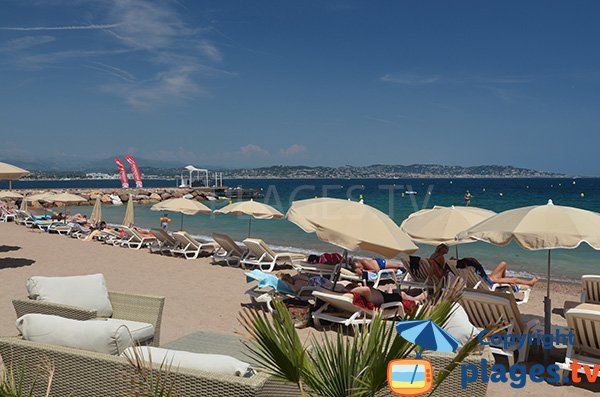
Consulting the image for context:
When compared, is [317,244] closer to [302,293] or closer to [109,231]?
[109,231]

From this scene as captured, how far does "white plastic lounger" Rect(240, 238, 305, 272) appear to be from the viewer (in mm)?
11234

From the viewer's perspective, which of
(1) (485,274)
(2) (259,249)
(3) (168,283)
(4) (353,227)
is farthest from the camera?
(2) (259,249)

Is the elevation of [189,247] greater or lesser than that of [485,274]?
lesser

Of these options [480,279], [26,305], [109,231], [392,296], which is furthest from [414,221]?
[109,231]

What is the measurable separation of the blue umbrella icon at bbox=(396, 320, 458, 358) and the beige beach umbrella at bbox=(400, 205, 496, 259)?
557 centimetres

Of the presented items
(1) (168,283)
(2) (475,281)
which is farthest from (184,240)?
(2) (475,281)

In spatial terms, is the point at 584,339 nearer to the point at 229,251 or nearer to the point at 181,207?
the point at 229,251

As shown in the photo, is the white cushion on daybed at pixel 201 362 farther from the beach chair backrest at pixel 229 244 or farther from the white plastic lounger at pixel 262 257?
the beach chair backrest at pixel 229 244

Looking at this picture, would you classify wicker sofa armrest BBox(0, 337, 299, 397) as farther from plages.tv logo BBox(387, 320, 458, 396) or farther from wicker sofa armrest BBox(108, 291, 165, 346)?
wicker sofa armrest BBox(108, 291, 165, 346)

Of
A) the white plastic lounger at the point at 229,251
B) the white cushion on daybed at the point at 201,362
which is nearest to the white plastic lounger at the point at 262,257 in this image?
the white plastic lounger at the point at 229,251

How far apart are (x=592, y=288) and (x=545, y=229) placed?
8.29ft

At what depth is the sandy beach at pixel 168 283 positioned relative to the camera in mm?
6035

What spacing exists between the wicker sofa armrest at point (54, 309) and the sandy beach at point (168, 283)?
53.6 inches

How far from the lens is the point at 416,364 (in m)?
1.72
